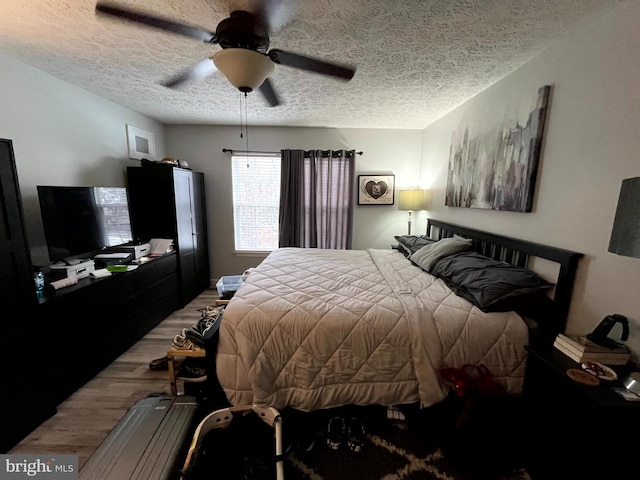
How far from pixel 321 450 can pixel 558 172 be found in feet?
7.23

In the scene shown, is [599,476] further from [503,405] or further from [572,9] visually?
[572,9]

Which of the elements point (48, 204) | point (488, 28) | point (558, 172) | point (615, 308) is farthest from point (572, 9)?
point (48, 204)

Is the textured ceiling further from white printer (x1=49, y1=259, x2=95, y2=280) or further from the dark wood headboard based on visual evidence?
white printer (x1=49, y1=259, x2=95, y2=280)

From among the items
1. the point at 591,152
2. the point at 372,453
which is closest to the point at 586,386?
the point at 372,453

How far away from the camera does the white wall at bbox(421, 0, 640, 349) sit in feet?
3.94

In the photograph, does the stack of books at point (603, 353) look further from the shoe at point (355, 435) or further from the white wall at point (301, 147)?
the white wall at point (301, 147)

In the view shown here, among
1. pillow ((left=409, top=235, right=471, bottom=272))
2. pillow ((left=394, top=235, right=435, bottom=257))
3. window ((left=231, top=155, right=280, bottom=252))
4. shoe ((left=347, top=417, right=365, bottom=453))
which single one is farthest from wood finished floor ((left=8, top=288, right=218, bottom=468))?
pillow ((left=394, top=235, right=435, bottom=257))

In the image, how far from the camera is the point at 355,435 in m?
1.47

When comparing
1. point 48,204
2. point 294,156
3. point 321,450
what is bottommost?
point 321,450

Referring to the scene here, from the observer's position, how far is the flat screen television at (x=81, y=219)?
6.27ft

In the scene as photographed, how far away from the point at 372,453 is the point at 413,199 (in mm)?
2981

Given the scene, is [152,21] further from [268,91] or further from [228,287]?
[228,287]

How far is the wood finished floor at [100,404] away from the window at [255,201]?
1.88 m

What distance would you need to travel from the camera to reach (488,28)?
1.48 meters
